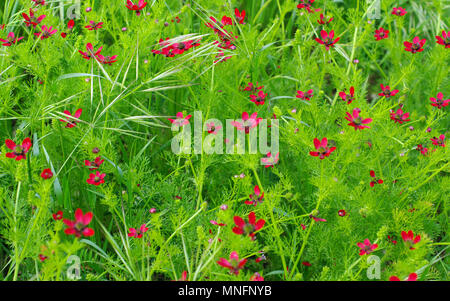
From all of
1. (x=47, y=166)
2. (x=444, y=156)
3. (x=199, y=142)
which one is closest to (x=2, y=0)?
(x=47, y=166)

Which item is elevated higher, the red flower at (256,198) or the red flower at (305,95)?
the red flower at (305,95)

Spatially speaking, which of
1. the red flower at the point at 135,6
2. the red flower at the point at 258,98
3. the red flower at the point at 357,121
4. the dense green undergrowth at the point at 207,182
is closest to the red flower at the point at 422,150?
the dense green undergrowth at the point at 207,182

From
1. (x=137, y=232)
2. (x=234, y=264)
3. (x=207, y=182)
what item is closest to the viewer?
(x=234, y=264)

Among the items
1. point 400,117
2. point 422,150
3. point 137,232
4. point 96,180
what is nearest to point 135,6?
point 96,180

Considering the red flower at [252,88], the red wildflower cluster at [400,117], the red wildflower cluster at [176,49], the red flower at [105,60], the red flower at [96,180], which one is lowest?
the red flower at [96,180]

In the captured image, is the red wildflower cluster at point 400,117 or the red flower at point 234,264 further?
the red wildflower cluster at point 400,117

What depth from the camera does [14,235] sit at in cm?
113

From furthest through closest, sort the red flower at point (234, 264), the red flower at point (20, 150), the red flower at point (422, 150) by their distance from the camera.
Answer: the red flower at point (422, 150)
the red flower at point (20, 150)
the red flower at point (234, 264)

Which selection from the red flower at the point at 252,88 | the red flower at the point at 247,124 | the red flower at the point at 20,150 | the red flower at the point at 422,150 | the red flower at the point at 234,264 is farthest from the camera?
the red flower at the point at 252,88

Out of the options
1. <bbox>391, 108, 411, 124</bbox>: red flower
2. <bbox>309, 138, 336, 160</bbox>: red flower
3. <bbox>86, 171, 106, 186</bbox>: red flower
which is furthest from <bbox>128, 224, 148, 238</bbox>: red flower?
<bbox>391, 108, 411, 124</bbox>: red flower

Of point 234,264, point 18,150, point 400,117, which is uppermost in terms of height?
point 400,117

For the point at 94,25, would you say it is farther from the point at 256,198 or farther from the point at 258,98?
the point at 256,198

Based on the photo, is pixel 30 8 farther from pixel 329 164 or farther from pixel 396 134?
pixel 396 134

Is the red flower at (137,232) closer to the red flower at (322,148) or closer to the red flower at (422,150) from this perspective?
the red flower at (322,148)
